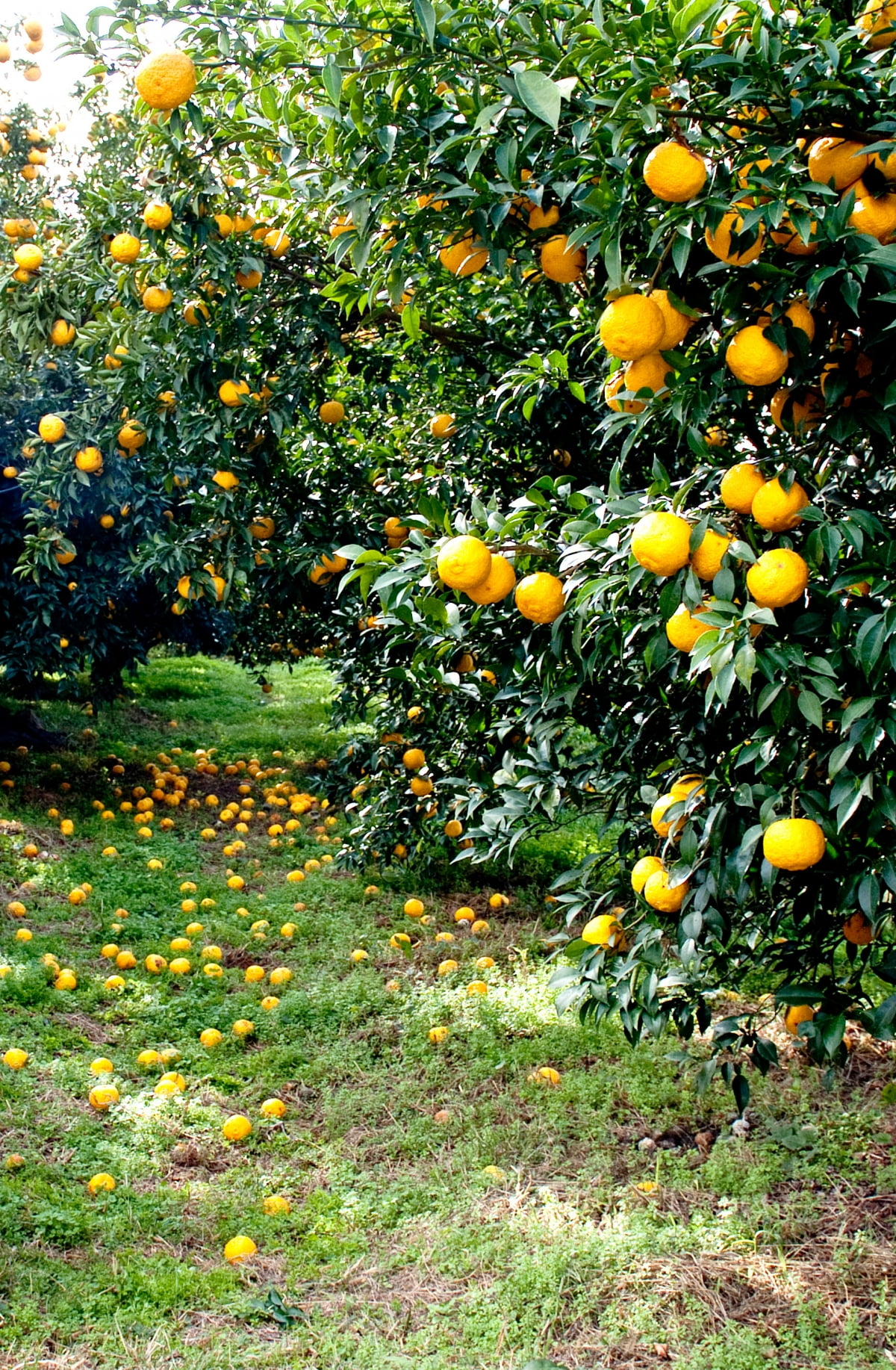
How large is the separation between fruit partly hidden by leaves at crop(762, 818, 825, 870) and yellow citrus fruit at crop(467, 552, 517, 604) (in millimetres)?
631

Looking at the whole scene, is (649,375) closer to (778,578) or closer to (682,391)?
(682,391)

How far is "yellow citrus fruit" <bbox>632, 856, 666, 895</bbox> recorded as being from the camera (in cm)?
204

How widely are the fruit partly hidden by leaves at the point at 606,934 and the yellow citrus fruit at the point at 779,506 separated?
3.09ft

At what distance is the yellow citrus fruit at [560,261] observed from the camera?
204 centimetres

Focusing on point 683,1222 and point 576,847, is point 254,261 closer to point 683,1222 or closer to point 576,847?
point 683,1222

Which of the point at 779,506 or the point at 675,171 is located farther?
the point at 779,506

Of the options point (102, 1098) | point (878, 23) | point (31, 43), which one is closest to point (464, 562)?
point (878, 23)

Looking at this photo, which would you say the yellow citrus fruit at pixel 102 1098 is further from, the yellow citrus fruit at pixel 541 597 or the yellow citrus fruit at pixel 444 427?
the yellow citrus fruit at pixel 444 427

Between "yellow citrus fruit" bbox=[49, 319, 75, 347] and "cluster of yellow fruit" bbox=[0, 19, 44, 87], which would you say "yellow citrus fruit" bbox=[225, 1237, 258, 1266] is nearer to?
"yellow citrus fruit" bbox=[49, 319, 75, 347]

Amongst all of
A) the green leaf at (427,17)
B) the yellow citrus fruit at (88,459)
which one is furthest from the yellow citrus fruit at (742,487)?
the yellow citrus fruit at (88,459)

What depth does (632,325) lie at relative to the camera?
170 centimetres

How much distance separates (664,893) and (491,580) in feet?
2.15

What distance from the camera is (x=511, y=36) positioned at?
1.78 metres

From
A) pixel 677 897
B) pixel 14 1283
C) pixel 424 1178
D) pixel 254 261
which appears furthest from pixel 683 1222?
pixel 254 261
